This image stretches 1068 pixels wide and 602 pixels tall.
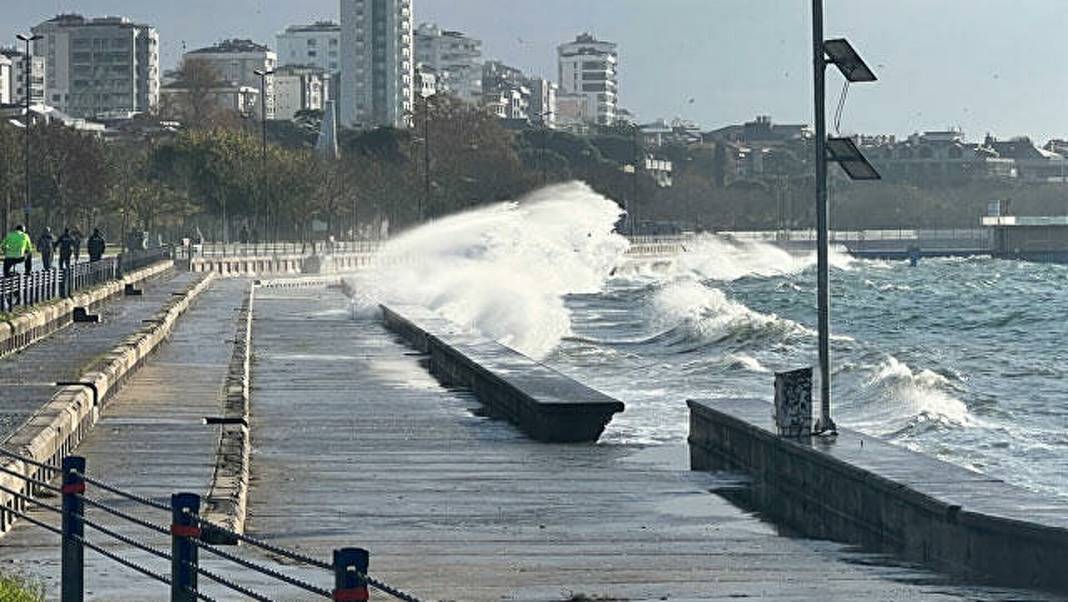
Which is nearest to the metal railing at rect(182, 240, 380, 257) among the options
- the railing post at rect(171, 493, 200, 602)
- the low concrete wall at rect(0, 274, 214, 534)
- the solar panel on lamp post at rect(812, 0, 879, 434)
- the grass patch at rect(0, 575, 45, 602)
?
the low concrete wall at rect(0, 274, 214, 534)

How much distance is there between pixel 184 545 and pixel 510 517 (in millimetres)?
7781

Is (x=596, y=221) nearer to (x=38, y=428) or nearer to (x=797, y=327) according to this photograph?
(x=797, y=327)

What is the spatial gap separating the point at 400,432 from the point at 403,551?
9.37m

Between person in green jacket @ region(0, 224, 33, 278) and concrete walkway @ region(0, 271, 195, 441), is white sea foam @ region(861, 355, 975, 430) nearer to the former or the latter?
concrete walkway @ region(0, 271, 195, 441)

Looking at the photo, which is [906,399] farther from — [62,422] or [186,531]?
[186,531]

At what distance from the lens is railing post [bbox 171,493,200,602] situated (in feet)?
31.4

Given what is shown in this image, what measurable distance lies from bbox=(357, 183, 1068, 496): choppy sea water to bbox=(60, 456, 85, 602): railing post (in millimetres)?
13677

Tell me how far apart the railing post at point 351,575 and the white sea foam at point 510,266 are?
4294 centimetres

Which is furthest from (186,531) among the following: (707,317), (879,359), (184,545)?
(707,317)

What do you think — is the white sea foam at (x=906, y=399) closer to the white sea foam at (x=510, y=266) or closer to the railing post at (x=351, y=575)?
the white sea foam at (x=510, y=266)

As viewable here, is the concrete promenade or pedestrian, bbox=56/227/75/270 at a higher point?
pedestrian, bbox=56/227/75/270

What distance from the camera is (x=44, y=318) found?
38031 millimetres

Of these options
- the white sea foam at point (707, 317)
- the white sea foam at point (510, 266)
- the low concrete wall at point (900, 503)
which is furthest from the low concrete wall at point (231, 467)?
the white sea foam at point (707, 317)

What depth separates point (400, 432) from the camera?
24.6 metres
